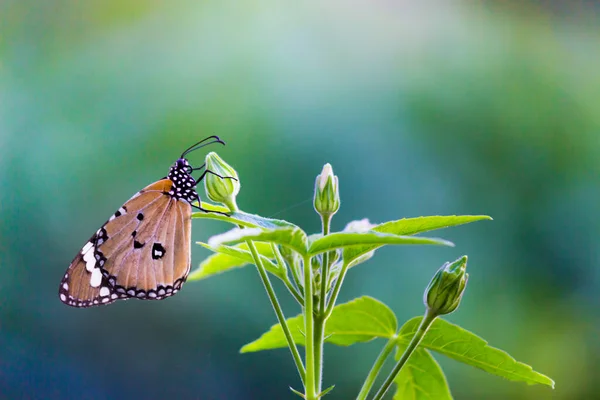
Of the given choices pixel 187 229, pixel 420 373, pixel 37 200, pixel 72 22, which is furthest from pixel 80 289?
pixel 72 22

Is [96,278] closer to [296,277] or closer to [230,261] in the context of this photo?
[230,261]

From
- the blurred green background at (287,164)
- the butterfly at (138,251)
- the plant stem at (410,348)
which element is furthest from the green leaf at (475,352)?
the blurred green background at (287,164)

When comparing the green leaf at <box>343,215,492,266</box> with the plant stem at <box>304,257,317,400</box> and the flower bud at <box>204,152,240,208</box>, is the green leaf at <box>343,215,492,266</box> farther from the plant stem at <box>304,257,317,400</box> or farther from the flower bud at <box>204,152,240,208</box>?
the flower bud at <box>204,152,240,208</box>

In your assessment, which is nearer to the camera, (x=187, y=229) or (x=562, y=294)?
(x=187, y=229)

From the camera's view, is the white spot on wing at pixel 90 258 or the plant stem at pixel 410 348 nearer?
the plant stem at pixel 410 348

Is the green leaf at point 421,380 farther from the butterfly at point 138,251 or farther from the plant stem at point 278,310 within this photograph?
the butterfly at point 138,251

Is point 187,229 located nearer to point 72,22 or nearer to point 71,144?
point 71,144

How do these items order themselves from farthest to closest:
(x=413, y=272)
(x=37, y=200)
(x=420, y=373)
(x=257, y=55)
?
(x=257, y=55), (x=37, y=200), (x=413, y=272), (x=420, y=373)
